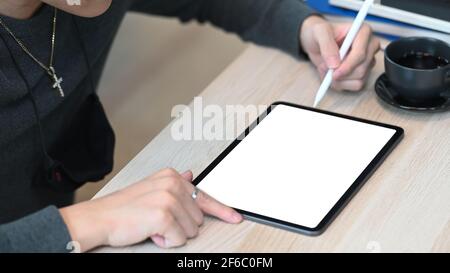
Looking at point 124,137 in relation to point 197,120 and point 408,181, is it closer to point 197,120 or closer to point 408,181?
point 197,120

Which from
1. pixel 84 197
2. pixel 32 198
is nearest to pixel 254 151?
pixel 32 198

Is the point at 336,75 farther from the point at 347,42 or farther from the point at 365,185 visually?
the point at 365,185

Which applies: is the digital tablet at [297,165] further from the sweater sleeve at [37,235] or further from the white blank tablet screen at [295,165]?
the sweater sleeve at [37,235]

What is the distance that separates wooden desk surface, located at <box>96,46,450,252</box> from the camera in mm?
960

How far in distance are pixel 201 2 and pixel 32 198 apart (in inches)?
19.3

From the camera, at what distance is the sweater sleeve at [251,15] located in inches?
53.1

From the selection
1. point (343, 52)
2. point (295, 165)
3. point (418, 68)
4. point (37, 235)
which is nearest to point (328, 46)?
point (343, 52)

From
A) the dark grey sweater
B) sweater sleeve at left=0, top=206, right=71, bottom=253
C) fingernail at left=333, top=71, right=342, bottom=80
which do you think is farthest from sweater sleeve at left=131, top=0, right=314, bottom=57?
sweater sleeve at left=0, top=206, right=71, bottom=253

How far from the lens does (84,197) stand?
196 centimetres

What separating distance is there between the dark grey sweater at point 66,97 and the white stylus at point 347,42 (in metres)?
0.10

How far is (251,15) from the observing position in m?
1.44

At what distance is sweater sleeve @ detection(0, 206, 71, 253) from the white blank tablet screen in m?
0.20

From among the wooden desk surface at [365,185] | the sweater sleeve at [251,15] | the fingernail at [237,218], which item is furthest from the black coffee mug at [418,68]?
the fingernail at [237,218]
